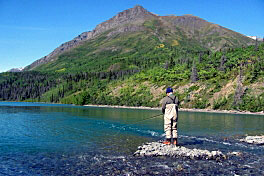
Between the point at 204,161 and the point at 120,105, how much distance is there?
127123 millimetres

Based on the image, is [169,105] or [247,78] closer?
[169,105]

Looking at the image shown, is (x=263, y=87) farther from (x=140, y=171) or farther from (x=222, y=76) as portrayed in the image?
(x=140, y=171)

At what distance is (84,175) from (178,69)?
533ft

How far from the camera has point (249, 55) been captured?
15262 cm

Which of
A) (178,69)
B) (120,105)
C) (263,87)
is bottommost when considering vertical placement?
(120,105)

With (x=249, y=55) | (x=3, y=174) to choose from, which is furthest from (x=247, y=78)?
(x=3, y=174)

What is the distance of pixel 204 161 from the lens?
14.6 m

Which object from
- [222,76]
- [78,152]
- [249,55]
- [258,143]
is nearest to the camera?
[78,152]

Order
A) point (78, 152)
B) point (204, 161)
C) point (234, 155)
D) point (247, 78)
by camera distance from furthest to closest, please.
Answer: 1. point (247, 78)
2. point (78, 152)
3. point (234, 155)
4. point (204, 161)

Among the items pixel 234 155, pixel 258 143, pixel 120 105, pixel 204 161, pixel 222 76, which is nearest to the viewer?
pixel 204 161

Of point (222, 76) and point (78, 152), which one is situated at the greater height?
point (222, 76)

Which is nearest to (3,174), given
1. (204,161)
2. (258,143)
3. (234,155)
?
(204,161)

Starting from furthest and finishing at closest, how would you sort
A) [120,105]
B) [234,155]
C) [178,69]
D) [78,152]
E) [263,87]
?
1. [178,69]
2. [120,105]
3. [263,87]
4. [78,152]
5. [234,155]

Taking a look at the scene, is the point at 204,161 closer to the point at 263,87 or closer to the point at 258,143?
the point at 258,143
